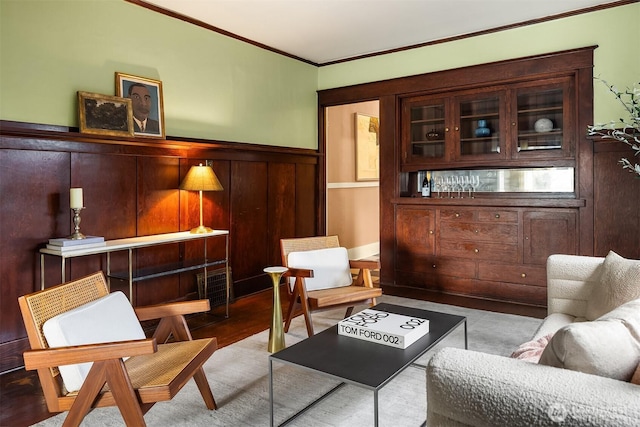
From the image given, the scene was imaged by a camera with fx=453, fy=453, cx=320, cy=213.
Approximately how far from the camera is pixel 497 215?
4.75 metres

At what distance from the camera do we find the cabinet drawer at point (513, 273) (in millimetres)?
4543

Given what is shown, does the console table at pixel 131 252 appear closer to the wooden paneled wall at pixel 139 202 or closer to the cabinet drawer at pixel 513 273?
A: the wooden paneled wall at pixel 139 202

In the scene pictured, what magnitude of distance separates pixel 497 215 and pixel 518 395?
3.85 metres

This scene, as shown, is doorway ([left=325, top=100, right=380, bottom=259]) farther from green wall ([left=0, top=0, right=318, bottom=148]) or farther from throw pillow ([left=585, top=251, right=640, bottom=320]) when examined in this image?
throw pillow ([left=585, top=251, right=640, bottom=320])

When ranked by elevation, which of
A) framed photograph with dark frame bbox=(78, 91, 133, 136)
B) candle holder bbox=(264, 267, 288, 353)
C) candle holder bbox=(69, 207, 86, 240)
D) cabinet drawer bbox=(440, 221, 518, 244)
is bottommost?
candle holder bbox=(264, 267, 288, 353)

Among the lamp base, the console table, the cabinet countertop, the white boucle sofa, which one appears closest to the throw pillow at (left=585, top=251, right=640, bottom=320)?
the white boucle sofa

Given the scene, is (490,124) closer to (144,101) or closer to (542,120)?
(542,120)

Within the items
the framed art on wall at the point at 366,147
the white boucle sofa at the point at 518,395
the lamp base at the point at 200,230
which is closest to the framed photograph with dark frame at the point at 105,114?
the lamp base at the point at 200,230

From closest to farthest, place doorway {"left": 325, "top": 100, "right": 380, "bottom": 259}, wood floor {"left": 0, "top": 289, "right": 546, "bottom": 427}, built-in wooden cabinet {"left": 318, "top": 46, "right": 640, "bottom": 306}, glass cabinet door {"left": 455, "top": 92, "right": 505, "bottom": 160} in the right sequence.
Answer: wood floor {"left": 0, "top": 289, "right": 546, "bottom": 427} < built-in wooden cabinet {"left": 318, "top": 46, "right": 640, "bottom": 306} < glass cabinet door {"left": 455, "top": 92, "right": 505, "bottom": 160} < doorway {"left": 325, "top": 100, "right": 380, "bottom": 259}

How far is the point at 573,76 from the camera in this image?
A: 14.4 feet

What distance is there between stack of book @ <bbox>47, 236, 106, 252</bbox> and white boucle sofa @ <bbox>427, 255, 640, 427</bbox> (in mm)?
2769

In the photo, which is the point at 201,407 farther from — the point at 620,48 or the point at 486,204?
the point at 620,48

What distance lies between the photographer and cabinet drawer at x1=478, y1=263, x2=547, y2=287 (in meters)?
4.54

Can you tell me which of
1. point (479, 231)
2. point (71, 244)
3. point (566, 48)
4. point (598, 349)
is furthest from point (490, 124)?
point (71, 244)
